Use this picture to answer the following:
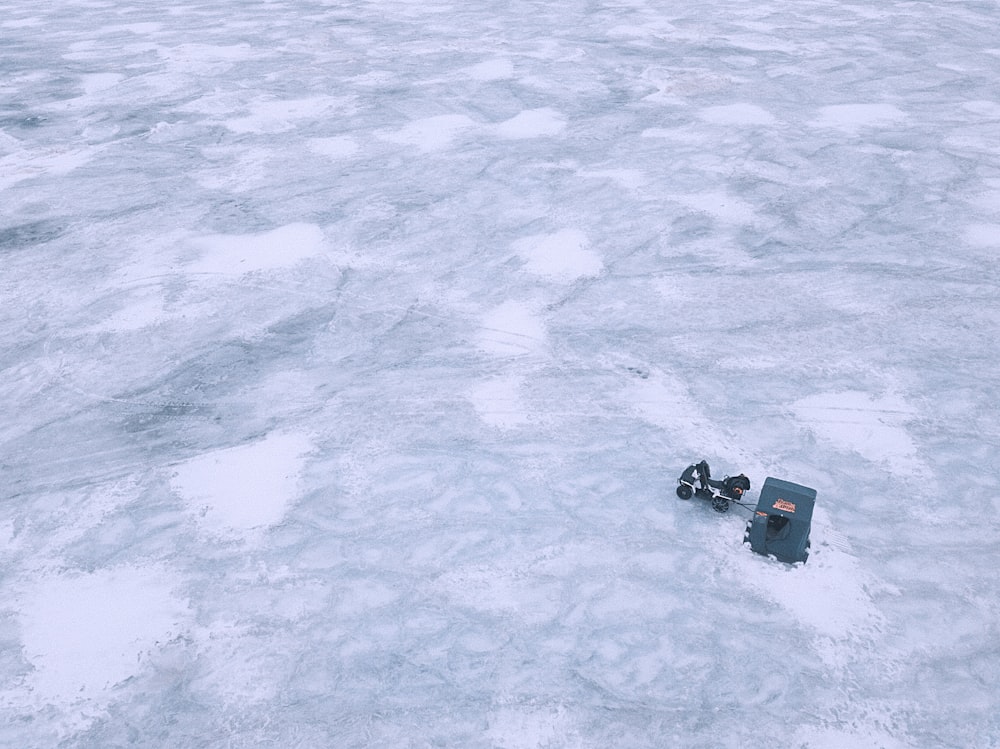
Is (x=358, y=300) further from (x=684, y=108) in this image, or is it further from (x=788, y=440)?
(x=684, y=108)

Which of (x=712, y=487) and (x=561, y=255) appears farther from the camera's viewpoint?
(x=561, y=255)

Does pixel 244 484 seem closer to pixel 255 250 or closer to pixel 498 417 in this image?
pixel 498 417

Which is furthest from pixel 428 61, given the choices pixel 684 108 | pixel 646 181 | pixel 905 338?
pixel 905 338

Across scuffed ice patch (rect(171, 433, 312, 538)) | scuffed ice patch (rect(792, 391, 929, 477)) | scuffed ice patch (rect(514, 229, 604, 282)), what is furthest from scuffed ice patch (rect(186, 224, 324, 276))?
scuffed ice patch (rect(792, 391, 929, 477))


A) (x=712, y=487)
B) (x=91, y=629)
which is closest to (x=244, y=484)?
(x=91, y=629)

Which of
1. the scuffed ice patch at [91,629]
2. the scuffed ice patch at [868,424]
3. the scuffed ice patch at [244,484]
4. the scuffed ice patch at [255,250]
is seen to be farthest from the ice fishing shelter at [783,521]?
the scuffed ice patch at [255,250]

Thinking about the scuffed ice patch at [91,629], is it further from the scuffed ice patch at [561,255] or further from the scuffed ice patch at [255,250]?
the scuffed ice patch at [561,255]
